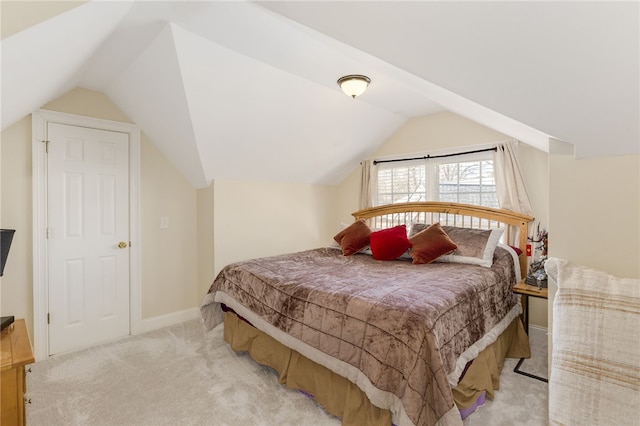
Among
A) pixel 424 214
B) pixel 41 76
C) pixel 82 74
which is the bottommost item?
pixel 424 214

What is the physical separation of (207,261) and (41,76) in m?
2.27

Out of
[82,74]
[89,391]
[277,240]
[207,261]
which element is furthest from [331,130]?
[89,391]

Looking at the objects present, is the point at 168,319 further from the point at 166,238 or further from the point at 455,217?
the point at 455,217

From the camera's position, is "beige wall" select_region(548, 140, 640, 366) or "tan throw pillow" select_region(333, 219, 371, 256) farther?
"tan throw pillow" select_region(333, 219, 371, 256)

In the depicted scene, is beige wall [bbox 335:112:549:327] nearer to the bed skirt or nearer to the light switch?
the bed skirt

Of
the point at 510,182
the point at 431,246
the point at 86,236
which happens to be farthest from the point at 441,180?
the point at 86,236

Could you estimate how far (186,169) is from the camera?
3551mm

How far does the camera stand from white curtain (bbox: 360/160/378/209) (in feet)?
14.8

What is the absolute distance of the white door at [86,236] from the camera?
284 centimetres

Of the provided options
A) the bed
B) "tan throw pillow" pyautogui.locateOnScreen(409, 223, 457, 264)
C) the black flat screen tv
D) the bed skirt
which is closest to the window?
the bed

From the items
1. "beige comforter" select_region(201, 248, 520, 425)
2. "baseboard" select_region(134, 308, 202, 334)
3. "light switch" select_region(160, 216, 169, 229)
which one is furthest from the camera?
"light switch" select_region(160, 216, 169, 229)

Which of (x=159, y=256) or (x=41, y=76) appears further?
(x=159, y=256)

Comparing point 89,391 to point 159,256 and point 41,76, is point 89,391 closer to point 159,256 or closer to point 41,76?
point 159,256

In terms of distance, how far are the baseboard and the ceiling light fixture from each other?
3.10 metres
